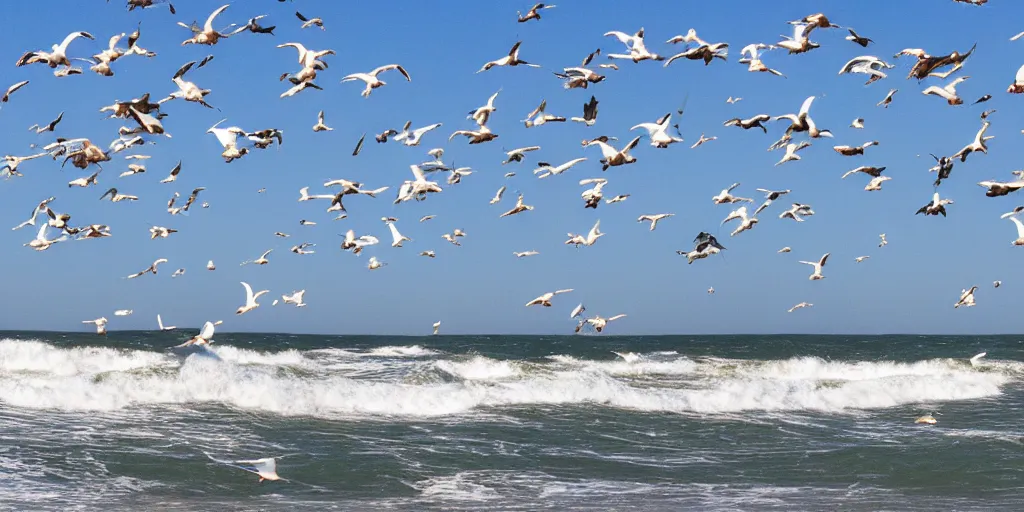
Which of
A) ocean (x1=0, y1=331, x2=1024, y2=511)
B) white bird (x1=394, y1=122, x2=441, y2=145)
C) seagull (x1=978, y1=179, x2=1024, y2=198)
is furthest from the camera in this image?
white bird (x1=394, y1=122, x2=441, y2=145)

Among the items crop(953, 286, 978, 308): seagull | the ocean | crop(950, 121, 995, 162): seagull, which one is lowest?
the ocean

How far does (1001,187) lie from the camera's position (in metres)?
20.8

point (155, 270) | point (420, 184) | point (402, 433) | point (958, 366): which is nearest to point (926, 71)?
point (420, 184)

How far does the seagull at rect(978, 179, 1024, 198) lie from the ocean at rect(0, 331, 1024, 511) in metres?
5.09

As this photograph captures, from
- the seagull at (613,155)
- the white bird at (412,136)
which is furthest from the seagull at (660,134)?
the white bird at (412,136)

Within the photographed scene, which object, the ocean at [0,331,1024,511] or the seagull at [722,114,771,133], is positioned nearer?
the ocean at [0,331,1024,511]

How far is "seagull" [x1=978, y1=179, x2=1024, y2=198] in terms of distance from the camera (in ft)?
67.9

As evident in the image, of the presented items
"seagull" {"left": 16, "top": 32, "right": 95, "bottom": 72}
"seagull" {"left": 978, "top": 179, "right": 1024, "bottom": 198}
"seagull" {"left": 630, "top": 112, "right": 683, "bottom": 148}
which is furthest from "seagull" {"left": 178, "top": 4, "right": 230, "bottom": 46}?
"seagull" {"left": 978, "top": 179, "right": 1024, "bottom": 198}

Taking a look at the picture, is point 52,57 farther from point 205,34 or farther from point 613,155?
point 613,155

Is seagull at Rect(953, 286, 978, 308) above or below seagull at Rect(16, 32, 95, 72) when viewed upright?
below

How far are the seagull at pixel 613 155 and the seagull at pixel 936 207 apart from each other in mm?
6536

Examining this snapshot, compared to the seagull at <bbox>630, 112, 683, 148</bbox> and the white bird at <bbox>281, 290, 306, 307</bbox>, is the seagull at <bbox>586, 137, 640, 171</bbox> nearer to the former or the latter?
the seagull at <bbox>630, 112, 683, 148</bbox>

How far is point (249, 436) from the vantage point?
2305cm

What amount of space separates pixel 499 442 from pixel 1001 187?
11088 mm
